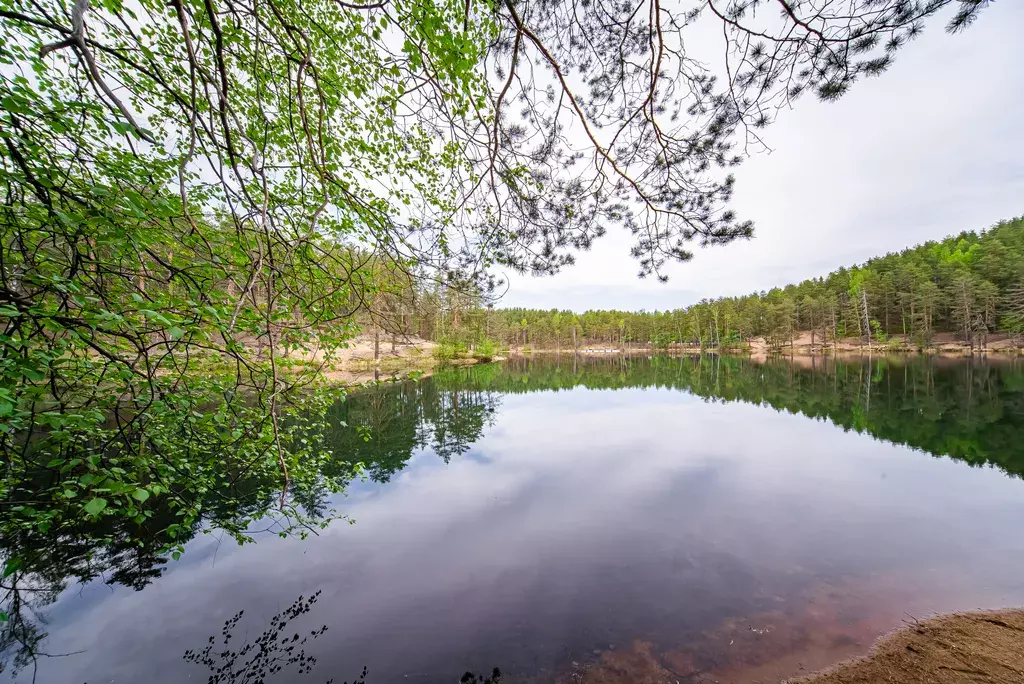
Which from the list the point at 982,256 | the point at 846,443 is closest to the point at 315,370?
the point at 846,443

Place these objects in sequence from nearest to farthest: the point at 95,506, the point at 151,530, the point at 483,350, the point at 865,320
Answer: the point at 95,506 < the point at 151,530 < the point at 483,350 < the point at 865,320

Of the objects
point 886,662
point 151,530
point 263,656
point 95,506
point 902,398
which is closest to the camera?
point 95,506

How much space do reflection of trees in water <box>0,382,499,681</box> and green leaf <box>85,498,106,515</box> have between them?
0.57m

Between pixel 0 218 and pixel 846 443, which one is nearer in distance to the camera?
pixel 0 218

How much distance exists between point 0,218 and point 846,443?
2148 centimetres

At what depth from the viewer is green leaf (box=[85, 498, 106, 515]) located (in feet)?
5.77

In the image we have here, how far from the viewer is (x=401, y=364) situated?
42.7 meters

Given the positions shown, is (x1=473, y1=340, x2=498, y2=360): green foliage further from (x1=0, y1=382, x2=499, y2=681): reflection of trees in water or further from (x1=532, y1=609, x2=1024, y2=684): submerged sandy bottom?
(x1=532, y1=609, x2=1024, y2=684): submerged sandy bottom

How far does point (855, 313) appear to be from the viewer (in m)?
69.1

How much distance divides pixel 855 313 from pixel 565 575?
9207cm

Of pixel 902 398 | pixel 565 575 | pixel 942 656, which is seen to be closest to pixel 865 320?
pixel 902 398

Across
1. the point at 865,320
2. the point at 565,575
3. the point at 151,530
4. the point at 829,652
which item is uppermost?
the point at 865,320

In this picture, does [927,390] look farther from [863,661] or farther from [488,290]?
[488,290]

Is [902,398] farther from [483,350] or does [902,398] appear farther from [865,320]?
[865,320]
